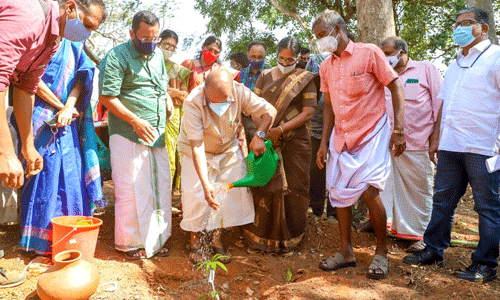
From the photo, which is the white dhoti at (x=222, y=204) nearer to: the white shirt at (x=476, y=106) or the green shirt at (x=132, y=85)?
the green shirt at (x=132, y=85)

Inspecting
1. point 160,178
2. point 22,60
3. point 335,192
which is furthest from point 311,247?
point 22,60

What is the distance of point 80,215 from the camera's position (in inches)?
150

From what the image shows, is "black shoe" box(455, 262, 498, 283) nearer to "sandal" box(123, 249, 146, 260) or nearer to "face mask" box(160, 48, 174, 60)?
"sandal" box(123, 249, 146, 260)

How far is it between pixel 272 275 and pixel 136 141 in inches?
66.7

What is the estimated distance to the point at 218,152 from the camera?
4.08m

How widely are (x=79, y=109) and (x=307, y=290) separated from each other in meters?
2.57

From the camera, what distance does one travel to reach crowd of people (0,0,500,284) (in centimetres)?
352

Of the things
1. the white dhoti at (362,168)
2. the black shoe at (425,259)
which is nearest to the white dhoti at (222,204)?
the white dhoti at (362,168)

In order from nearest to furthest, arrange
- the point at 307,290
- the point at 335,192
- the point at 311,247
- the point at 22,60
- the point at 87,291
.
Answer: the point at 22,60 → the point at 87,291 → the point at 307,290 → the point at 335,192 → the point at 311,247

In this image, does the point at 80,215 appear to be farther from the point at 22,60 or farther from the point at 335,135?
the point at 335,135

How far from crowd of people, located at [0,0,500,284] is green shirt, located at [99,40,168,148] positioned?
12mm

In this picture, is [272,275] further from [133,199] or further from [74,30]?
[74,30]

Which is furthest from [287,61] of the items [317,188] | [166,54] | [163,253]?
[163,253]

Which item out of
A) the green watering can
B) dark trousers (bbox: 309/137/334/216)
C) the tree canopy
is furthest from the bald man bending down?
the tree canopy
